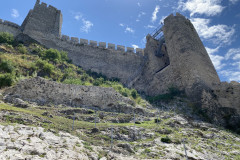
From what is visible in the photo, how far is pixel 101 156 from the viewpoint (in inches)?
285

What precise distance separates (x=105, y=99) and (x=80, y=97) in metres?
2.09

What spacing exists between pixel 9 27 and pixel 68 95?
61.3ft

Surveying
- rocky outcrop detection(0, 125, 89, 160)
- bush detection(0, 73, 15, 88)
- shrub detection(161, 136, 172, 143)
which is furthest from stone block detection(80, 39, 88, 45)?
rocky outcrop detection(0, 125, 89, 160)

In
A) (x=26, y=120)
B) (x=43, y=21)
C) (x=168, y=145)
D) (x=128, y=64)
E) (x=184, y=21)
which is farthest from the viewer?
(x=128, y=64)

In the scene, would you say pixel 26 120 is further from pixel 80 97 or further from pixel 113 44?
pixel 113 44

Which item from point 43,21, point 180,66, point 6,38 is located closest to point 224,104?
point 180,66

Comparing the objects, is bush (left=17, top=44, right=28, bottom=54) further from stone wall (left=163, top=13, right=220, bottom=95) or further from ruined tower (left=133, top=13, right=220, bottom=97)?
stone wall (left=163, top=13, right=220, bottom=95)

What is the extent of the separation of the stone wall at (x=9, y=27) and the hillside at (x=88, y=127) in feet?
32.1

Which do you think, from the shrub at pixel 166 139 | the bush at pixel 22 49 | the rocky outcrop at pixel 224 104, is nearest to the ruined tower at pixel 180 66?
the rocky outcrop at pixel 224 104

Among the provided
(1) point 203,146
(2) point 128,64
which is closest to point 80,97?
(1) point 203,146

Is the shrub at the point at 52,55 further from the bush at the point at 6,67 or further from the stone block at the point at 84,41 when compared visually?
the stone block at the point at 84,41

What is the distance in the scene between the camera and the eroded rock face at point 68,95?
1334 centimetres

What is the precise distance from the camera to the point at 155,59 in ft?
98.1

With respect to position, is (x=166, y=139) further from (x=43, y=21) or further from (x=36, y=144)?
(x=43, y=21)
